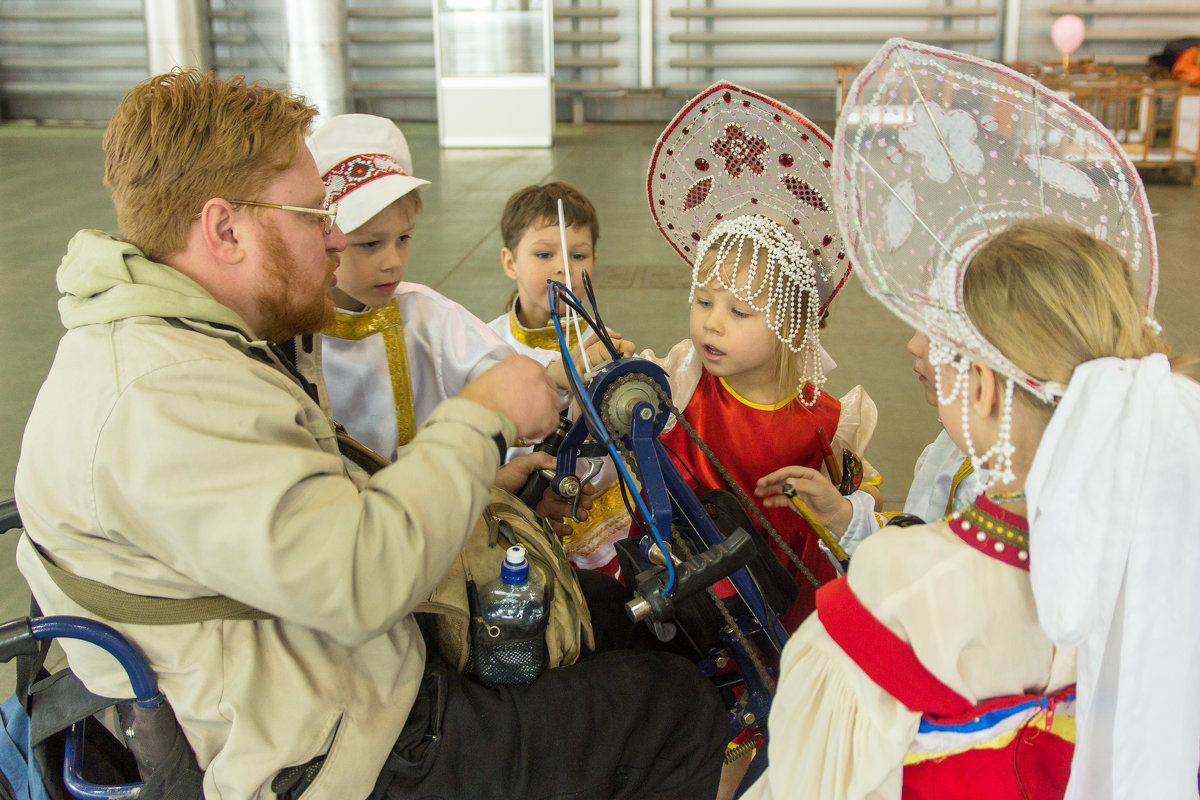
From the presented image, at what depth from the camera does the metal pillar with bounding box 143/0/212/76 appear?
418 inches

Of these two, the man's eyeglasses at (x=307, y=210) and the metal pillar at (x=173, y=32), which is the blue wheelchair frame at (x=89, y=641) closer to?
the man's eyeglasses at (x=307, y=210)

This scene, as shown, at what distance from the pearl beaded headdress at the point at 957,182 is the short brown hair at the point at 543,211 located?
1436 millimetres

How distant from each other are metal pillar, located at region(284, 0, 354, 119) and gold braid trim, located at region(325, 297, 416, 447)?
8538mm

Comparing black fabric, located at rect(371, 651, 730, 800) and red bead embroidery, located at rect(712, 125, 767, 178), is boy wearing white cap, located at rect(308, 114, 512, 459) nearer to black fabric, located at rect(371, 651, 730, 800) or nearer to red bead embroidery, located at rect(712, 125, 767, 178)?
red bead embroidery, located at rect(712, 125, 767, 178)

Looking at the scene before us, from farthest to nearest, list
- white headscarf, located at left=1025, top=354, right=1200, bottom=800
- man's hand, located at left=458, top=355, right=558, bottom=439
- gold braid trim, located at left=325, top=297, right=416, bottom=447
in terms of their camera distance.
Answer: gold braid trim, located at left=325, top=297, right=416, bottom=447 → man's hand, located at left=458, top=355, right=558, bottom=439 → white headscarf, located at left=1025, top=354, right=1200, bottom=800

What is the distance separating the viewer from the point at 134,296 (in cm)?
128

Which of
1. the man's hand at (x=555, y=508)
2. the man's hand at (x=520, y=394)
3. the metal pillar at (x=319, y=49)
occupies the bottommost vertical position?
the man's hand at (x=555, y=508)

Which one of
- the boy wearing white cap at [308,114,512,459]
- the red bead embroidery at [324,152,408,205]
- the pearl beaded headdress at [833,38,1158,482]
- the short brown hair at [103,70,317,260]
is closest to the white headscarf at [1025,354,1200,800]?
the pearl beaded headdress at [833,38,1158,482]

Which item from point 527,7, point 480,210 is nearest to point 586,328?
point 480,210

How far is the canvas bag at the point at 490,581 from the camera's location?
1479 mm

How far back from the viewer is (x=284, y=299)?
1494 millimetres

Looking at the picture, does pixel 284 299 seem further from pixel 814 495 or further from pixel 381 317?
pixel 814 495

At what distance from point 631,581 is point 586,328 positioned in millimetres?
1191

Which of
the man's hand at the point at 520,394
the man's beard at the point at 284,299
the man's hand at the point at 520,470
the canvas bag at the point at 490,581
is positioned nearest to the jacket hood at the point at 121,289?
the man's beard at the point at 284,299
